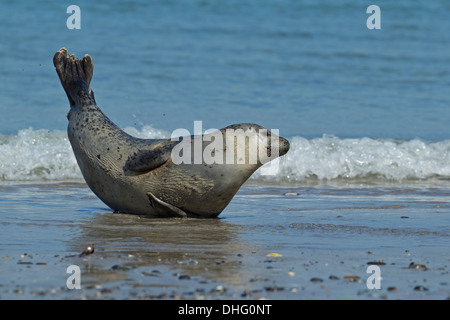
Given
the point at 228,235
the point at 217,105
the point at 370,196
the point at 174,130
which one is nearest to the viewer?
the point at 228,235

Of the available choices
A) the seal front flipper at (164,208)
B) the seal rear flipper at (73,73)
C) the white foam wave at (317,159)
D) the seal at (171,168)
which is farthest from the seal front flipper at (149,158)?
the white foam wave at (317,159)

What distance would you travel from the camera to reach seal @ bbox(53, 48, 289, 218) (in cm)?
666

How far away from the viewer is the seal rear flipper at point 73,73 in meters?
7.52

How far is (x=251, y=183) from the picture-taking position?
9.27m

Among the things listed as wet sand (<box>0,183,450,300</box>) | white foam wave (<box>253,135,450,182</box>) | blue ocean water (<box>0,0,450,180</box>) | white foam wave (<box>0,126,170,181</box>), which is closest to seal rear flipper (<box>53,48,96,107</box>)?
wet sand (<box>0,183,450,300</box>)

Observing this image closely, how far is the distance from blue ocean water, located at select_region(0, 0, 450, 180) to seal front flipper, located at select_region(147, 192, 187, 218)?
3055 millimetres

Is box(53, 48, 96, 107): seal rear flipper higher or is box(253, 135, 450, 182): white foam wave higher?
box(53, 48, 96, 107): seal rear flipper

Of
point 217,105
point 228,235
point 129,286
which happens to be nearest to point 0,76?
point 217,105

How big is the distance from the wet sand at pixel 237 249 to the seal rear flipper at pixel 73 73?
3.26 ft

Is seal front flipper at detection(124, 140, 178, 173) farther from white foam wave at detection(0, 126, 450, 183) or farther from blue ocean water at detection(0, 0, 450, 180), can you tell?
blue ocean water at detection(0, 0, 450, 180)

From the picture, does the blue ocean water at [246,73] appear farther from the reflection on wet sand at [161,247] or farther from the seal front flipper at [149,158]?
the reflection on wet sand at [161,247]

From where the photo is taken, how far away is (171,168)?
22.0ft

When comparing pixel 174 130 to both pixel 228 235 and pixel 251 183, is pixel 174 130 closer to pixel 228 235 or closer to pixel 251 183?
pixel 251 183

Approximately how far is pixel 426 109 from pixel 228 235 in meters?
9.03
